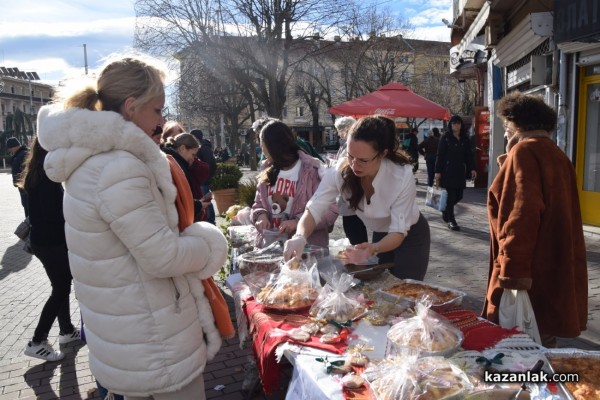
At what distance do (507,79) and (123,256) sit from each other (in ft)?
40.4

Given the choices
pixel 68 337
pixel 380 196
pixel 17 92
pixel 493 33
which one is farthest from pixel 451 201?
pixel 17 92

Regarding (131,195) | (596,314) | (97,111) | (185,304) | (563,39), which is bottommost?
(596,314)

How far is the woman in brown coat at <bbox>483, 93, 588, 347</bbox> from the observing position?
245 cm

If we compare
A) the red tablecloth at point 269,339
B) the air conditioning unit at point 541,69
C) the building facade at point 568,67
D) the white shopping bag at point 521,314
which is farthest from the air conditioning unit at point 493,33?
the red tablecloth at point 269,339

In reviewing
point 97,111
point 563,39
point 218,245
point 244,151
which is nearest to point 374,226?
point 218,245

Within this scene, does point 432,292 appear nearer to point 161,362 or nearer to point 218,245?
point 218,245

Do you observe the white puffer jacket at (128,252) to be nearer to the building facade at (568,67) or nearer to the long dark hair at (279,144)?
the long dark hair at (279,144)

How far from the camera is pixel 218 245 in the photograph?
2.02m

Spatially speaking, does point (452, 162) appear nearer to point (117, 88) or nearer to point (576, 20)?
point (576, 20)

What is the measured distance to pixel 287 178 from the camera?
3.67 meters

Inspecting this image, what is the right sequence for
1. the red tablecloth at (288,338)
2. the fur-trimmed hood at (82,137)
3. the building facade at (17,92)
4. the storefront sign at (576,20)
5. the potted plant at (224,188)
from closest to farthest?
the fur-trimmed hood at (82,137), the red tablecloth at (288,338), the storefront sign at (576,20), the potted plant at (224,188), the building facade at (17,92)

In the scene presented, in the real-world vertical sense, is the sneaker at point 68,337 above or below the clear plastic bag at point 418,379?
below

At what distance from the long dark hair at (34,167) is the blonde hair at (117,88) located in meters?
2.26

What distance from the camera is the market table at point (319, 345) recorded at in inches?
69.7
